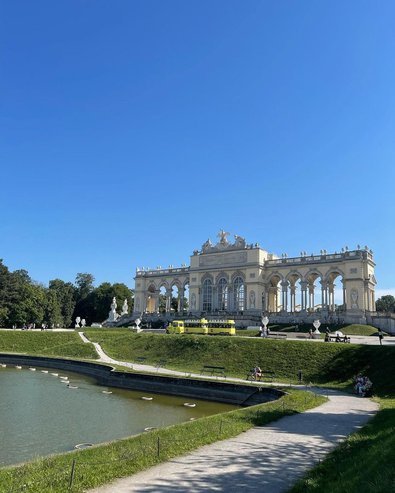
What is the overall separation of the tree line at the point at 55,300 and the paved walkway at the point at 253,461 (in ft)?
237

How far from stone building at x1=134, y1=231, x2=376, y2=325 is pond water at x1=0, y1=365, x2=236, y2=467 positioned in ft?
141

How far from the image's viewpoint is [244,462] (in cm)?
1163

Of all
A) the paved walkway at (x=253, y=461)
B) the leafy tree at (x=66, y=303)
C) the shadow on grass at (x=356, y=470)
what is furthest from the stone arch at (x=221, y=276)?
the shadow on grass at (x=356, y=470)

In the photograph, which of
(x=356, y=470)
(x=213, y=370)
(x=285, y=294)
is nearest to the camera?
(x=356, y=470)

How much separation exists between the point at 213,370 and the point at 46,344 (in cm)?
2973

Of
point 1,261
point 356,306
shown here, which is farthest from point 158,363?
point 1,261

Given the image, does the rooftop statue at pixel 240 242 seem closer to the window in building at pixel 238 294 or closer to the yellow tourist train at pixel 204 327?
the window in building at pixel 238 294

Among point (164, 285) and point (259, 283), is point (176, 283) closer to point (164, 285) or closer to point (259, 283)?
point (164, 285)

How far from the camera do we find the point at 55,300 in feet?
285

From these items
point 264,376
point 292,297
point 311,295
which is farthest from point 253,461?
point 311,295

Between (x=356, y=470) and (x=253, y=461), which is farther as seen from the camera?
(x=253, y=461)

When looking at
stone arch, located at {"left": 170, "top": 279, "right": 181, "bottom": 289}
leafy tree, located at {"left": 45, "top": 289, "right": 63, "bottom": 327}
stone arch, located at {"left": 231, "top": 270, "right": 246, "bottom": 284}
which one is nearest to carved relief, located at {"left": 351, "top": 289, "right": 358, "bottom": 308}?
stone arch, located at {"left": 231, "top": 270, "right": 246, "bottom": 284}

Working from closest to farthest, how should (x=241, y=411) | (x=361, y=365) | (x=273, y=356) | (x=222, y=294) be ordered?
1. (x=241, y=411)
2. (x=361, y=365)
3. (x=273, y=356)
4. (x=222, y=294)

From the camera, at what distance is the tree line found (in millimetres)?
81125
